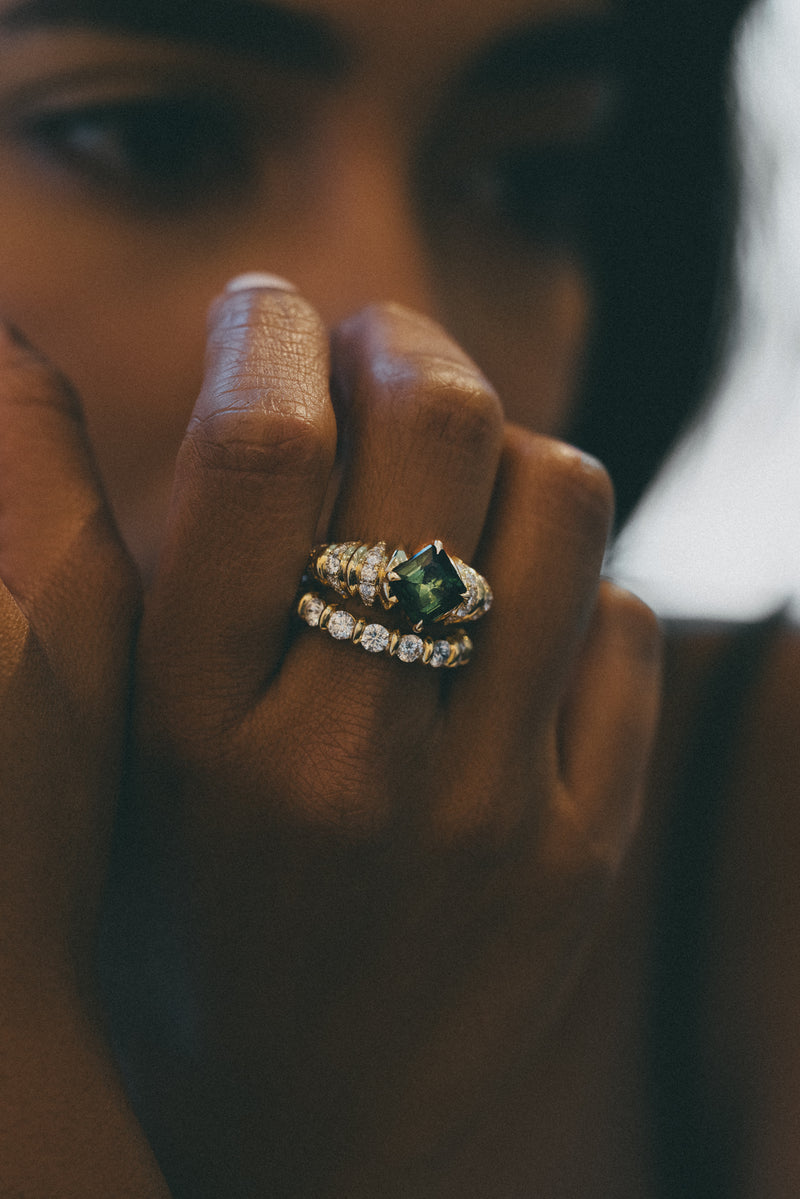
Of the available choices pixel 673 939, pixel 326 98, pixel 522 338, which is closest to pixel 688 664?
pixel 673 939

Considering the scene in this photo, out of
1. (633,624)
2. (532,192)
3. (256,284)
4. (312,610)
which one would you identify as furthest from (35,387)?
(532,192)

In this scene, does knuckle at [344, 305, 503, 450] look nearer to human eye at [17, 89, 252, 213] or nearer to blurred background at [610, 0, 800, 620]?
human eye at [17, 89, 252, 213]

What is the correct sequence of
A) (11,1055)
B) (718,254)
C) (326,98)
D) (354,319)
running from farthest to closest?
(718,254), (326,98), (354,319), (11,1055)

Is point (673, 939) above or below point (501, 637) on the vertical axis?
below

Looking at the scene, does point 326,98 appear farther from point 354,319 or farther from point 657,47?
point 657,47

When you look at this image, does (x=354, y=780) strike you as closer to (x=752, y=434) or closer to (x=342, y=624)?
(x=342, y=624)

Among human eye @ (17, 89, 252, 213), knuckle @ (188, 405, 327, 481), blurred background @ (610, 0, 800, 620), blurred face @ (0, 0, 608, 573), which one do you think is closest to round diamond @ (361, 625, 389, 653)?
knuckle @ (188, 405, 327, 481)
